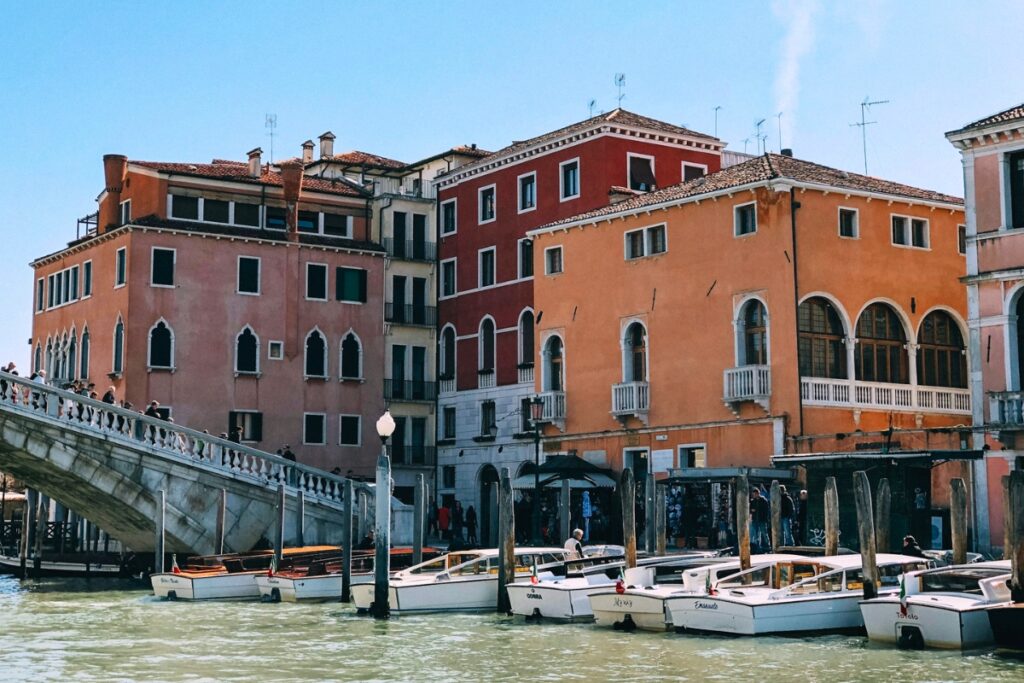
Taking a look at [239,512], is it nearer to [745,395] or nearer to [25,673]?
[745,395]

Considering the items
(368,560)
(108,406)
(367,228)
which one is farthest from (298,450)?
(368,560)

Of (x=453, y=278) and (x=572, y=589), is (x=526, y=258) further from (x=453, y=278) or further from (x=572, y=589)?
(x=572, y=589)

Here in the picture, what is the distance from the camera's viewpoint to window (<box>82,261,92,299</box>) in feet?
134

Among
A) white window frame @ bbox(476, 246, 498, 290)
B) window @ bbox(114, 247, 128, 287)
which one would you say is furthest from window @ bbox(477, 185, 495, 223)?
window @ bbox(114, 247, 128, 287)

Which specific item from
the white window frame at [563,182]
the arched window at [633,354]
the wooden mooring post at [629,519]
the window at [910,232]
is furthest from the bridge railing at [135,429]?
the window at [910,232]

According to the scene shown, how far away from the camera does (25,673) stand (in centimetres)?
1719

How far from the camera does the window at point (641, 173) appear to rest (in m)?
36.8

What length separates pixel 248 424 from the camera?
39.3 meters

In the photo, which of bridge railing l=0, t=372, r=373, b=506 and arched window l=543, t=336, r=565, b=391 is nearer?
bridge railing l=0, t=372, r=373, b=506

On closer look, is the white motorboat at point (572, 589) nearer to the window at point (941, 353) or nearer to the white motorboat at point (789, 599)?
the white motorboat at point (789, 599)

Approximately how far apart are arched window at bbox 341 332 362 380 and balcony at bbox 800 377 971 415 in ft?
51.9

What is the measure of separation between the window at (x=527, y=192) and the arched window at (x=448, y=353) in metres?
4.61

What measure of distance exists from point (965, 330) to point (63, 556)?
20.4m

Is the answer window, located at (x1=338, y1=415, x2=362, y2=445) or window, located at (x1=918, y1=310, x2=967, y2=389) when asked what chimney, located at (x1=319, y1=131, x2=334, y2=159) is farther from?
window, located at (x1=918, y1=310, x2=967, y2=389)
